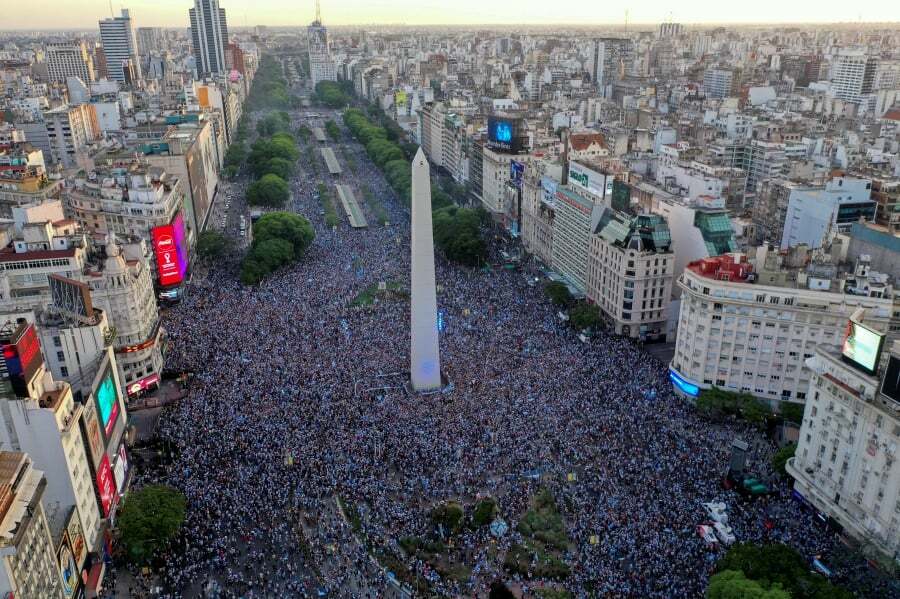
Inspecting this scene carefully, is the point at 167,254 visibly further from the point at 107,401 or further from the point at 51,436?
the point at 51,436

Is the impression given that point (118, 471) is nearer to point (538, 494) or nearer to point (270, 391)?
point (270, 391)

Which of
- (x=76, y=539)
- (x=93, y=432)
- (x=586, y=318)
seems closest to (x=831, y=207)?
(x=586, y=318)

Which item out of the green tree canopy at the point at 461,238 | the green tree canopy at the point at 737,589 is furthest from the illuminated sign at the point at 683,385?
the green tree canopy at the point at 461,238

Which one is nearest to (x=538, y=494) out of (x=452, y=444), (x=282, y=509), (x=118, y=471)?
(x=452, y=444)

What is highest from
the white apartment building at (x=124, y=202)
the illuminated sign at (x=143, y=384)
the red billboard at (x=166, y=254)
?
the white apartment building at (x=124, y=202)

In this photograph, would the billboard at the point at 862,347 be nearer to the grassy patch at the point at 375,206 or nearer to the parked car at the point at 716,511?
the parked car at the point at 716,511

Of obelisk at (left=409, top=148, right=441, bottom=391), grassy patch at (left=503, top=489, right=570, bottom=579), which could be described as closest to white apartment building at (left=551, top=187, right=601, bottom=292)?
obelisk at (left=409, top=148, right=441, bottom=391)
